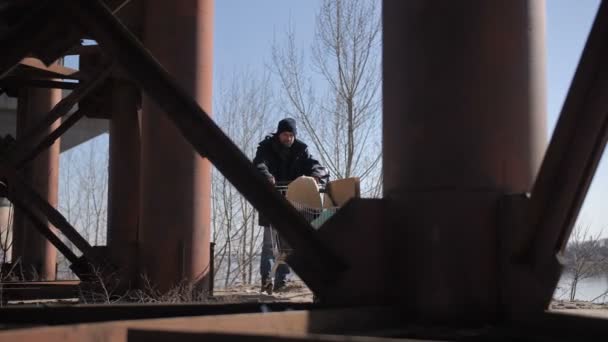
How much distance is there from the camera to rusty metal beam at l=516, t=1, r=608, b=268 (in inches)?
99.0

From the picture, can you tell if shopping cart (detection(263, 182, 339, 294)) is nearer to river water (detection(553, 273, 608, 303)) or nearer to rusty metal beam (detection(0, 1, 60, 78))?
river water (detection(553, 273, 608, 303))

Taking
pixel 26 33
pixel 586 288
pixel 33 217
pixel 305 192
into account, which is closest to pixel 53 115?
pixel 33 217

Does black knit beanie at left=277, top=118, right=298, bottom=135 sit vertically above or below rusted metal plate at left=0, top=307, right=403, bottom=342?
above

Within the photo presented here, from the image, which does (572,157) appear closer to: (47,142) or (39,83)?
(47,142)

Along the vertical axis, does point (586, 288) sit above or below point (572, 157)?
below

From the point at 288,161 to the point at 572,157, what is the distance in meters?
6.50

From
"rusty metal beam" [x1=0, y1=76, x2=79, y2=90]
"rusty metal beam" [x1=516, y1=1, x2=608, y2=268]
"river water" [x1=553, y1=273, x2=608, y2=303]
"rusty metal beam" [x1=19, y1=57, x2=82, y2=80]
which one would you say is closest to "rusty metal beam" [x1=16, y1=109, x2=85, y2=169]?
"rusty metal beam" [x1=19, y1=57, x2=82, y2=80]

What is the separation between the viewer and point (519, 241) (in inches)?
120

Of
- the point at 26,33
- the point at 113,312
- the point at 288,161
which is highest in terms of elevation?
the point at 26,33

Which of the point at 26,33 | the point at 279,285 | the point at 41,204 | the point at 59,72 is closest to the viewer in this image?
the point at 26,33

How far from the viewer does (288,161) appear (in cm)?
909

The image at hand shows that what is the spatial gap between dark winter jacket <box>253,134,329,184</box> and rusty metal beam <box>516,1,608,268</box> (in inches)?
236

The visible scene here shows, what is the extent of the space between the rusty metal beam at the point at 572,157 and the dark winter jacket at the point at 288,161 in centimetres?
599

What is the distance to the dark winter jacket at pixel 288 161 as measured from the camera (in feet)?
29.4
